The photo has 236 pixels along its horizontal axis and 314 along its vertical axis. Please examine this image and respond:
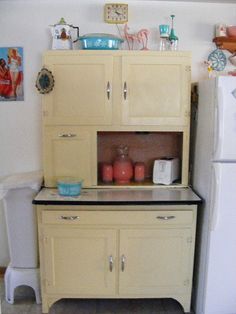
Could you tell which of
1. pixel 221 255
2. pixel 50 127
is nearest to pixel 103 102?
pixel 50 127

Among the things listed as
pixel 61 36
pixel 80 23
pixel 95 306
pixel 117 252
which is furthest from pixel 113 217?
pixel 80 23

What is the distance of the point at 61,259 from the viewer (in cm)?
221

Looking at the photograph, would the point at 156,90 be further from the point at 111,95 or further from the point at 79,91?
the point at 79,91

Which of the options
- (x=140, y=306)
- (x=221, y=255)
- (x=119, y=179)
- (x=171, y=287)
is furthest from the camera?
(x=119, y=179)

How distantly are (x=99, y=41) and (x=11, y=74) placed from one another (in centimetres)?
81

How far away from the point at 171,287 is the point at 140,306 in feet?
1.09

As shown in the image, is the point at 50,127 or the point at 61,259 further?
the point at 50,127

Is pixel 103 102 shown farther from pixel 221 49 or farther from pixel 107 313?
pixel 107 313

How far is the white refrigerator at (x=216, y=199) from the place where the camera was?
6.42 ft

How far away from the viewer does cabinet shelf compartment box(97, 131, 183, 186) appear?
106 inches

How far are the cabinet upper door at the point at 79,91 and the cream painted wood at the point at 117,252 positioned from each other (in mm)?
672

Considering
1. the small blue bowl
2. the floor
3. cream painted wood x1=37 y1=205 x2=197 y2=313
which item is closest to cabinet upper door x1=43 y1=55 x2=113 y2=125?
the small blue bowl

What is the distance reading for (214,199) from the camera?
2023 mm

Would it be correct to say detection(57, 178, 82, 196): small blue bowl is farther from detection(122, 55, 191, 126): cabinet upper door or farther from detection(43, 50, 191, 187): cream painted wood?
detection(122, 55, 191, 126): cabinet upper door
